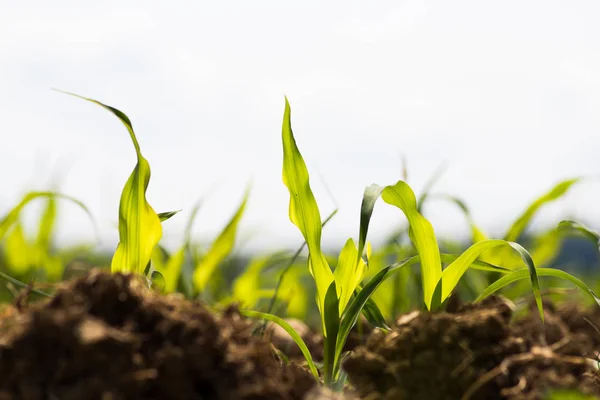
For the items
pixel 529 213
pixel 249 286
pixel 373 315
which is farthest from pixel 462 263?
pixel 249 286

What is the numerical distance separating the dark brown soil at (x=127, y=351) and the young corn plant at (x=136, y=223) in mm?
322

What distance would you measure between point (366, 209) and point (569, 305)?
1583 millimetres

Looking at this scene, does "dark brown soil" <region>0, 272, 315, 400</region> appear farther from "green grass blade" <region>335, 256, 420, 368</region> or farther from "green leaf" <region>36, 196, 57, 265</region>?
"green leaf" <region>36, 196, 57, 265</region>

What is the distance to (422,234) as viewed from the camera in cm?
127

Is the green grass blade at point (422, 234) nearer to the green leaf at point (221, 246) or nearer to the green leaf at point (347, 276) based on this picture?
the green leaf at point (347, 276)

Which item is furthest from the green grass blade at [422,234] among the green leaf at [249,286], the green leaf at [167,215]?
the green leaf at [249,286]

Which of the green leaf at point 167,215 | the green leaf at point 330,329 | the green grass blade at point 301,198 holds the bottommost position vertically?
the green leaf at point 330,329

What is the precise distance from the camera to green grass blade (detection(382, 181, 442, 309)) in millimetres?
1223

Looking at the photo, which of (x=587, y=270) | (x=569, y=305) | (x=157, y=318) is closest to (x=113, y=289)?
(x=157, y=318)

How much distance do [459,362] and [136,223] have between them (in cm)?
62

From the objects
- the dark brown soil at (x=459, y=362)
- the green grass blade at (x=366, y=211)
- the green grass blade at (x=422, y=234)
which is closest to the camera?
the dark brown soil at (x=459, y=362)

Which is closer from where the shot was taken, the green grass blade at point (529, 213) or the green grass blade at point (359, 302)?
the green grass blade at point (359, 302)

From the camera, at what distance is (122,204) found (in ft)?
3.97

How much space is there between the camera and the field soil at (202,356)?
2.51 ft
